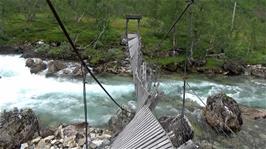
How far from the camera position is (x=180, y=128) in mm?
15344

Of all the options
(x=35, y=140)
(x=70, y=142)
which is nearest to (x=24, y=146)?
(x=35, y=140)

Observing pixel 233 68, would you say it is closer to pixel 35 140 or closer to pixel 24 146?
pixel 35 140

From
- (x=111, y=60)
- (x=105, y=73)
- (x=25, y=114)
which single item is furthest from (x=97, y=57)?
(x=25, y=114)

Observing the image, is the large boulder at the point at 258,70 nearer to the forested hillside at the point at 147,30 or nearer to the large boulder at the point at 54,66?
the forested hillside at the point at 147,30

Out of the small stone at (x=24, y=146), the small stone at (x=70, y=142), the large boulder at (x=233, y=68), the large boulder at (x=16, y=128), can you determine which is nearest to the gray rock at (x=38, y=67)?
the large boulder at (x=16, y=128)

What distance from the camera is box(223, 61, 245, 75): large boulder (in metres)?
39.3

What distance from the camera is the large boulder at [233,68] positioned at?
129 ft

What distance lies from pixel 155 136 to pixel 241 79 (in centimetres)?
2995

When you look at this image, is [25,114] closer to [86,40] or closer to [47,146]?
[47,146]

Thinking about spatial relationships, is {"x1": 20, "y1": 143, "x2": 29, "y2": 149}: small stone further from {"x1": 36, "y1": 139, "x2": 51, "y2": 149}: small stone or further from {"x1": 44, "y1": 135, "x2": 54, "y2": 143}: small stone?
{"x1": 44, "y1": 135, "x2": 54, "y2": 143}: small stone

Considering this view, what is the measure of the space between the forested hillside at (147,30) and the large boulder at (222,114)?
14.6m

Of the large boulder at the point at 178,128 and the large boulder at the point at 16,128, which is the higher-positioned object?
the large boulder at the point at 178,128

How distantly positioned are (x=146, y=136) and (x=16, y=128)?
1131 cm

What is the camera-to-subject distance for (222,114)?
21422 mm
